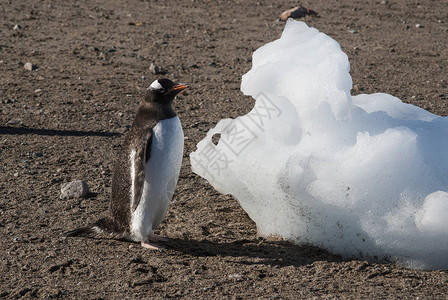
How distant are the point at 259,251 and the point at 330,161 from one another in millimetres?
633

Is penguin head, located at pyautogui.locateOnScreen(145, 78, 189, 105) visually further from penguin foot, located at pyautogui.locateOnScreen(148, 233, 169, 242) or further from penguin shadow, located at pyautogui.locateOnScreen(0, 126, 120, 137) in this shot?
penguin shadow, located at pyautogui.locateOnScreen(0, 126, 120, 137)

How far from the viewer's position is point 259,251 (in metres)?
3.78

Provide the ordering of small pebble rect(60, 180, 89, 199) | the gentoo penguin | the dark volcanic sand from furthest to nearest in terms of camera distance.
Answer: small pebble rect(60, 180, 89, 199), the gentoo penguin, the dark volcanic sand

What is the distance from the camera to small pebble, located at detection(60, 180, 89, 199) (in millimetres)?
4422

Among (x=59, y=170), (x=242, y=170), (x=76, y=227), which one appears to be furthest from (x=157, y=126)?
(x=59, y=170)

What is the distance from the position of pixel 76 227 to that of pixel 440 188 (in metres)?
2.04

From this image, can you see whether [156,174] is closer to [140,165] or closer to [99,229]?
[140,165]

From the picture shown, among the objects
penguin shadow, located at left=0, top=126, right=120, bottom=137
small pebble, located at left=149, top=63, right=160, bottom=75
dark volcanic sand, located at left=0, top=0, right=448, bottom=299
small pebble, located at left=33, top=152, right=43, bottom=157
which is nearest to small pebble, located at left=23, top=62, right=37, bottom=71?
dark volcanic sand, located at left=0, top=0, right=448, bottom=299

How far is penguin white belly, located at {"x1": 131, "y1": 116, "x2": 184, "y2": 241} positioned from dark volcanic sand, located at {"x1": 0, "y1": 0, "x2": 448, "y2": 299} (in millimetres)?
142

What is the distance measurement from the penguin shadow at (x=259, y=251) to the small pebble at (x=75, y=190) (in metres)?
0.83

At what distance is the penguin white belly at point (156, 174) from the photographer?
3.75m

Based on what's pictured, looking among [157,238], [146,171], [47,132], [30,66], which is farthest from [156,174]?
[30,66]

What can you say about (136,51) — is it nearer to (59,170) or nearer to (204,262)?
(59,170)

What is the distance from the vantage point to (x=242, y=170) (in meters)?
3.96
